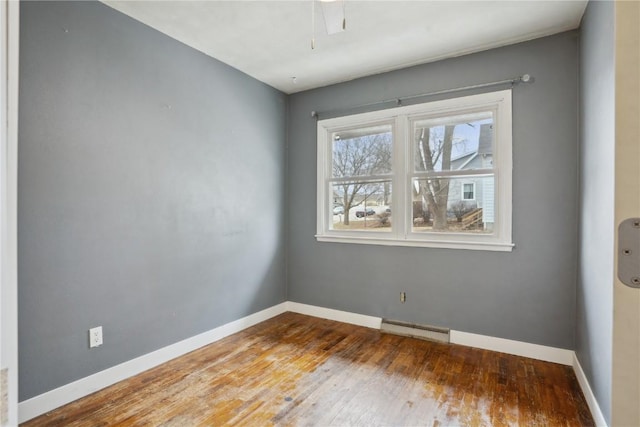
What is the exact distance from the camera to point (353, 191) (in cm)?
381

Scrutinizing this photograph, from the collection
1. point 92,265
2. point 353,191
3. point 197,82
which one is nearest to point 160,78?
point 197,82

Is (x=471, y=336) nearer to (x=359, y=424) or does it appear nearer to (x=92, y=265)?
(x=359, y=424)

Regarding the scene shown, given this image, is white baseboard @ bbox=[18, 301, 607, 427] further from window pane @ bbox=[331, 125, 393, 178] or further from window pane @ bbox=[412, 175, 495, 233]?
window pane @ bbox=[331, 125, 393, 178]

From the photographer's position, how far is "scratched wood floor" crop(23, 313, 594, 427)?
1999 mm

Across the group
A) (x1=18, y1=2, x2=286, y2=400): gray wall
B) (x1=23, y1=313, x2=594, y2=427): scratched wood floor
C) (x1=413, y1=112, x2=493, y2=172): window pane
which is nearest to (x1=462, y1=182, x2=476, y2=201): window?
(x1=413, y1=112, x2=493, y2=172): window pane

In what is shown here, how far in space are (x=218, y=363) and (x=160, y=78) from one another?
7.69 feet

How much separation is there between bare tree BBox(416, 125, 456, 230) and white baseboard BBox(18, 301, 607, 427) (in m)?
1.13

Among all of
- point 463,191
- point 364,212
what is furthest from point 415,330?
point 463,191

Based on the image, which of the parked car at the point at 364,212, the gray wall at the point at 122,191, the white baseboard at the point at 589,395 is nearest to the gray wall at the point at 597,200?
the white baseboard at the point at 589,395

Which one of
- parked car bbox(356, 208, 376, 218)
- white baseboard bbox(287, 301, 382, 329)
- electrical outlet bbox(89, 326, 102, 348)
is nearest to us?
electrical outlet bbox(89, 326, 102, 348)

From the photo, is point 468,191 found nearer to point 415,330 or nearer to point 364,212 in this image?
point 364,212

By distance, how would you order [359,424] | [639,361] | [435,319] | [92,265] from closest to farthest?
1. [639,361]
2. [359,424]
3. [92,265]
4. [435,319]

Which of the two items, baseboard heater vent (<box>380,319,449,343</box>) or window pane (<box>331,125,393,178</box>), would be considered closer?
baseboard heater vent (<box>380,319,449,343</box>)

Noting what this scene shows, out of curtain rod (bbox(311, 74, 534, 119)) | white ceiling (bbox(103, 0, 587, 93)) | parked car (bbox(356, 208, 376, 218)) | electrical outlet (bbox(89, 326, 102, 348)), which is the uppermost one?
white ceiling (bbox(103, 0, 587, 93))
